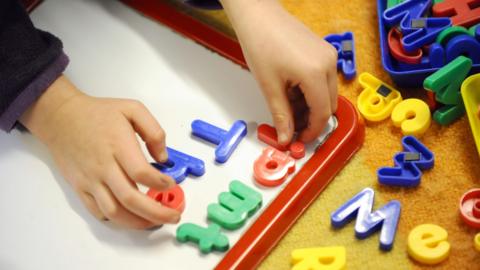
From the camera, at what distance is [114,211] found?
583mm

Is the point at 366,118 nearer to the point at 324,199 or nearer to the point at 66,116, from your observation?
the point at 324,199

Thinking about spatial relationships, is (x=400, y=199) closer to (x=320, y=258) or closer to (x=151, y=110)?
(x=320, y=258)

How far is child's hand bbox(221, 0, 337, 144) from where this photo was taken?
0.61m

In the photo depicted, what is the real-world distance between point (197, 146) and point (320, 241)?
167 mm

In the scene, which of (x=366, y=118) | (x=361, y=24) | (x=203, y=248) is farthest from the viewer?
(x=361, y=24)

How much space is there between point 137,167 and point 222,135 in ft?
0.43

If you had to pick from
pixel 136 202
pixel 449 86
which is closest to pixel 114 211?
pixel 136 202

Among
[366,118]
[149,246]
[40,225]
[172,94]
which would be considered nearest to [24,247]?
[40,225]

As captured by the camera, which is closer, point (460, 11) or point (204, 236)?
point (204, 236)

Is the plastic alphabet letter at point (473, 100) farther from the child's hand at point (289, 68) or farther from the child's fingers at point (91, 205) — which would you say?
the child's fingers at point (91, 205)

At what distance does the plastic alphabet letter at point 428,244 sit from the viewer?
57cm

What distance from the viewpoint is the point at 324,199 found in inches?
25.1

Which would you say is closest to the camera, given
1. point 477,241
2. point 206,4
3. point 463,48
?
point 477,241

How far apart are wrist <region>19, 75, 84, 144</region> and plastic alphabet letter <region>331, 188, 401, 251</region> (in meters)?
0.30
